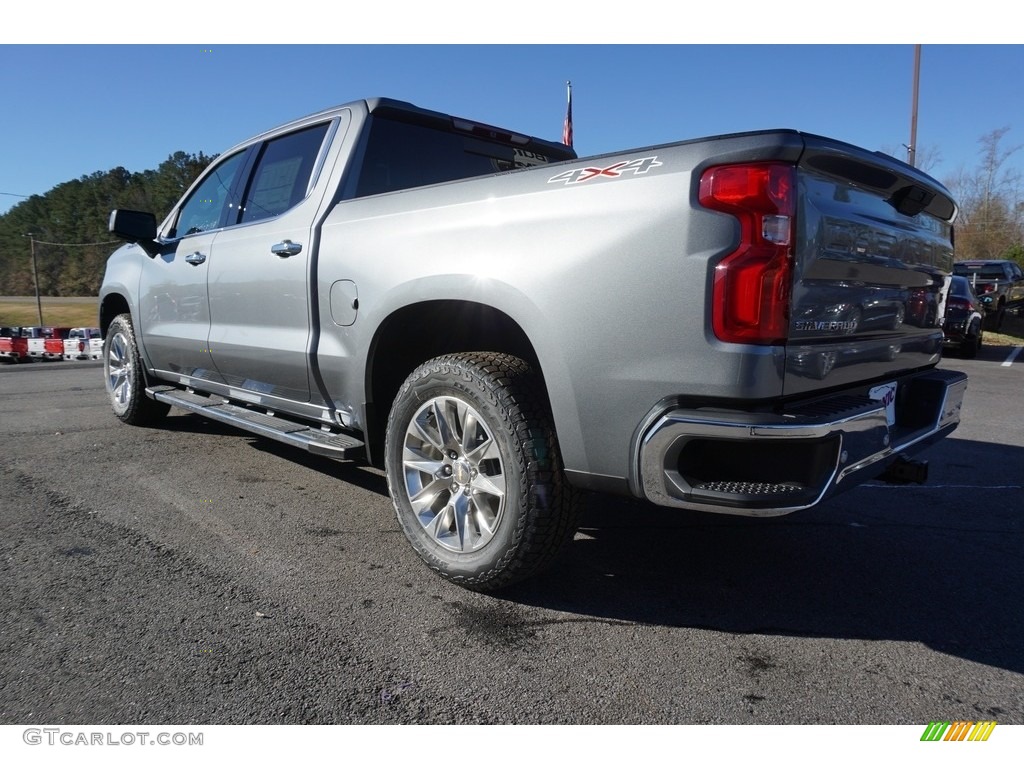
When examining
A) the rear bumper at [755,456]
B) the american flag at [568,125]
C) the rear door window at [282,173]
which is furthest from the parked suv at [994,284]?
the rear bumper at [755,456]

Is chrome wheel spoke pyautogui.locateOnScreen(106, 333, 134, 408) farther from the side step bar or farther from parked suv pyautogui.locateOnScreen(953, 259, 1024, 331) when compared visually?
parked suv pyautogui.locateOnScreen(953, 259, 1024, 331)

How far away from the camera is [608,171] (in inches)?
91.9

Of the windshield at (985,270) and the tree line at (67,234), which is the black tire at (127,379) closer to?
the windshield at (985,270)

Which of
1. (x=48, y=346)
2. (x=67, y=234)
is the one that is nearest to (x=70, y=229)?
(x=67, y=234)

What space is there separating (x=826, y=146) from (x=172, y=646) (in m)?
2.65

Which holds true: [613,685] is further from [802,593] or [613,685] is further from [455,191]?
[455,191]

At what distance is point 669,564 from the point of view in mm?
3074

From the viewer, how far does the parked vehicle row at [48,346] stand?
1301 centimetres

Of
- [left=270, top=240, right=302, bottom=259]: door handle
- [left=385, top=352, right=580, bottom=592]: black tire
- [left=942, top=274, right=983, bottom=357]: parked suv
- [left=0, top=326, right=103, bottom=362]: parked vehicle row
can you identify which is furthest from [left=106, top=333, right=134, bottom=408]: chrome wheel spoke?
[left=942, top=274, right=983, bottom=357]: parked suv

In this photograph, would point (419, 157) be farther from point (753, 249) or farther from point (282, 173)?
point (753, 249)

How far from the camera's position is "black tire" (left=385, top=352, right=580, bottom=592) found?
2.49m

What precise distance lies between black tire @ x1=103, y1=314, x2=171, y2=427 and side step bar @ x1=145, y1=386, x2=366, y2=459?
0.33 metres

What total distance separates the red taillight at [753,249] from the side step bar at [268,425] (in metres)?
1.87
